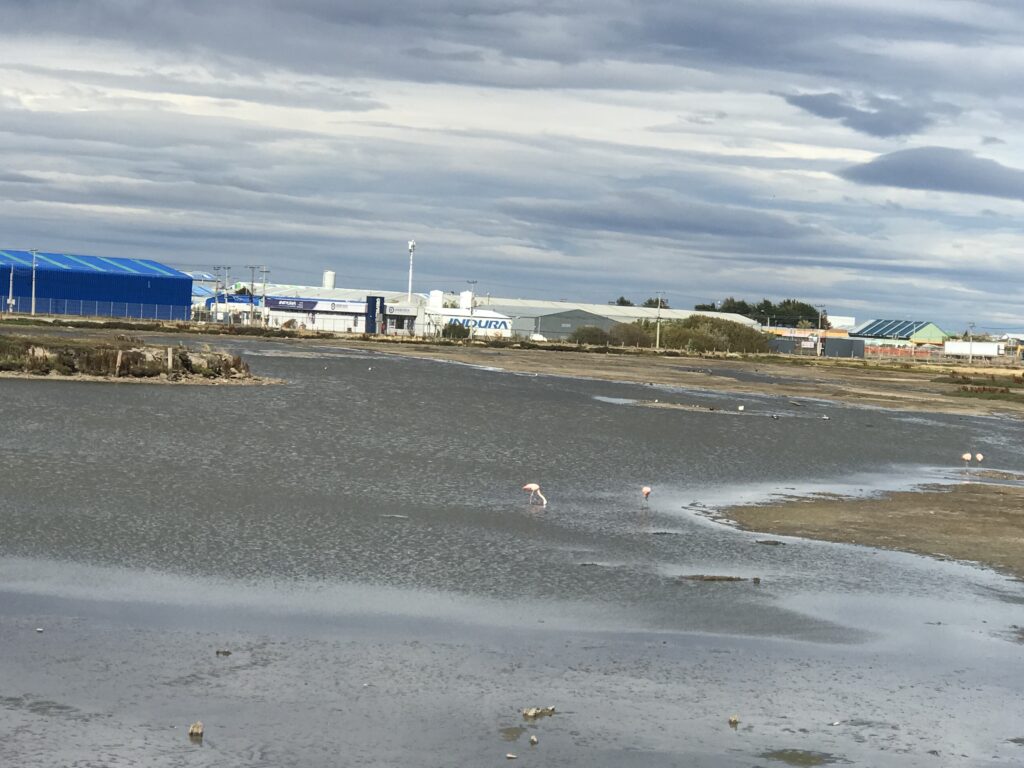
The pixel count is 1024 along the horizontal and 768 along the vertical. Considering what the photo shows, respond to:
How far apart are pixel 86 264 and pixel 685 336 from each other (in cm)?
7534

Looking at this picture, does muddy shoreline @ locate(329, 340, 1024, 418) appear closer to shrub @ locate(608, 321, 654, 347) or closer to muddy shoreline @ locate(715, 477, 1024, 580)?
muddy shoreline @ locate(715, 477, 1024, 580)

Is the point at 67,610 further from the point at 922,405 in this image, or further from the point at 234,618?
the point at 922,405

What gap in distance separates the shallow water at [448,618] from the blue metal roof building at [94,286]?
120m

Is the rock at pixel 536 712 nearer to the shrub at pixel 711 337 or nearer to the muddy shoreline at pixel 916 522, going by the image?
the muddy shoreline at pixel 916 522

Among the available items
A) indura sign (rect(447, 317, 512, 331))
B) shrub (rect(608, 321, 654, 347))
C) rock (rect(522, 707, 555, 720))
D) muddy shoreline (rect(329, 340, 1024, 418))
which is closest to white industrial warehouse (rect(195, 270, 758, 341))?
indura sign (rect(447, 317, 512, 331))

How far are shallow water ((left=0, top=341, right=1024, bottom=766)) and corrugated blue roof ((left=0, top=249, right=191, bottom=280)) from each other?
122673mm

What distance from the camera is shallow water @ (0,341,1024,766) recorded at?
1012 cm

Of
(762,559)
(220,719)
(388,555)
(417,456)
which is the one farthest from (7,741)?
(417,456)

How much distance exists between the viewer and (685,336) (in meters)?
175

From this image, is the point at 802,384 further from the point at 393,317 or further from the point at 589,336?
the point at 393,317

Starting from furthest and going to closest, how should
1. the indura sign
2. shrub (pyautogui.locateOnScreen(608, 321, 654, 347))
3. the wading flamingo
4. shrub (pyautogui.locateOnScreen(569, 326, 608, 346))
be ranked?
the indura sign, shrub (pyautogui.locateOnScreen(608, 321, 654, 347)), shrub (pyautogui.locateOnScreen(569, 326, 608, 346)), the wading flamingo

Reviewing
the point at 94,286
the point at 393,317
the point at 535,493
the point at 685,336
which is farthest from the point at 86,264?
the point at 535,493

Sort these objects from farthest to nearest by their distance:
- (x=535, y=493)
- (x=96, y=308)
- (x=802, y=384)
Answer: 1. (x=96, y=308)
2. (x=802, y=384)
3. (x=535, y=493)

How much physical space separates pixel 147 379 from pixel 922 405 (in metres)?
36.4
